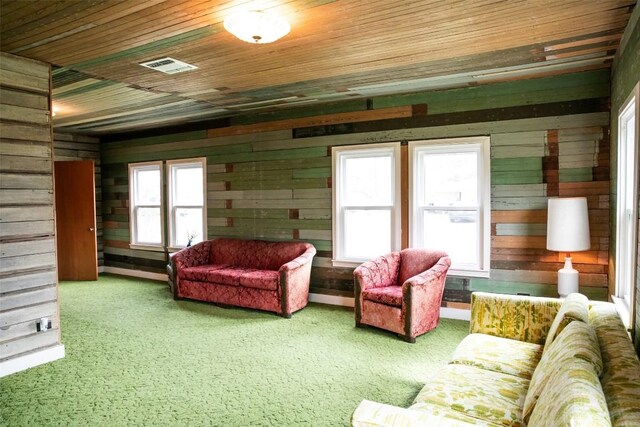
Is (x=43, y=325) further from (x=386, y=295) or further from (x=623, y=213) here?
(x=623, y=213)

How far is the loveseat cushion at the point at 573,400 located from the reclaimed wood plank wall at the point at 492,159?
2988 mm

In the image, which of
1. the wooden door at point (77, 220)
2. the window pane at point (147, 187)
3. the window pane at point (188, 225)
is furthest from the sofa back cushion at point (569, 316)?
the wooden door at point (77, 220)

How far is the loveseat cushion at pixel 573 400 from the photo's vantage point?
1.16m

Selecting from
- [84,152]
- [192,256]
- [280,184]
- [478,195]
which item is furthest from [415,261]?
[84,152]

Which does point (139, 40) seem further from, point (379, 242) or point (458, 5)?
point (379, 242)

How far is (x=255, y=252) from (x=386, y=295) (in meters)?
2.23

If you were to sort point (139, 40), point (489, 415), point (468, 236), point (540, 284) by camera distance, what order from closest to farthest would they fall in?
point (489, 415), point (139, 40), point (540, 284), point (468, 236)

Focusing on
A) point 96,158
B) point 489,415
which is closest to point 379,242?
point 489,415

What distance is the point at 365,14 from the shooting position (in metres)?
2.67

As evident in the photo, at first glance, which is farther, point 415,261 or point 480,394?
point 415,261

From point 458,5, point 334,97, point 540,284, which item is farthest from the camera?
point 334,97

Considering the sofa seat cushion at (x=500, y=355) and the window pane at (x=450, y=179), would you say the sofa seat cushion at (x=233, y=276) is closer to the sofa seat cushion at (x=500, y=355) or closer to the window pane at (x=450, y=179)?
the window pane at (x=450, y=179)

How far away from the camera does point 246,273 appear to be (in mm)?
5168

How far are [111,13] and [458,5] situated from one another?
2.20 meters
